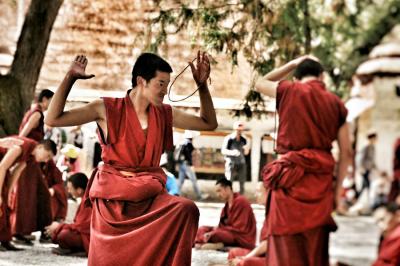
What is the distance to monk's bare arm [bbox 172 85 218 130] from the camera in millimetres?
5496

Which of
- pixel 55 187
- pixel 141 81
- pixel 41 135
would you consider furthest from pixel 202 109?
pixel 55 187

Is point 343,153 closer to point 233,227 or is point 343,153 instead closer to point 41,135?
point 233,227

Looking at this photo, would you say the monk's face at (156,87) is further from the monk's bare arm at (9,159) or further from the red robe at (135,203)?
the monk's bare arm at (9,159)

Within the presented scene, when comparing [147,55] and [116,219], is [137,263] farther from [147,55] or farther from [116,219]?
[147,55]

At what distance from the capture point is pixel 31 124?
892 centimetres

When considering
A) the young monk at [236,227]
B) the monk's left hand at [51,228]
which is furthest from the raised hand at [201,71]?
the young monk at [236,227]

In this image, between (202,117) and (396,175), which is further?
(396,175)

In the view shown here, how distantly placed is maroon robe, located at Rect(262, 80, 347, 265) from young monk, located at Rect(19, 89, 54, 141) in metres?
3.54

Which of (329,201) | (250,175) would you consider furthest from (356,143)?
(329,201)

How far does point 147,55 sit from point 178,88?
10086 mm

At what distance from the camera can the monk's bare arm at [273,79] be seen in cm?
582

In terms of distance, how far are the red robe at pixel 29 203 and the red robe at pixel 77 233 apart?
73cm

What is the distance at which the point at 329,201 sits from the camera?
5.90 meters

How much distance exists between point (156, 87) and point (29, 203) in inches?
170
